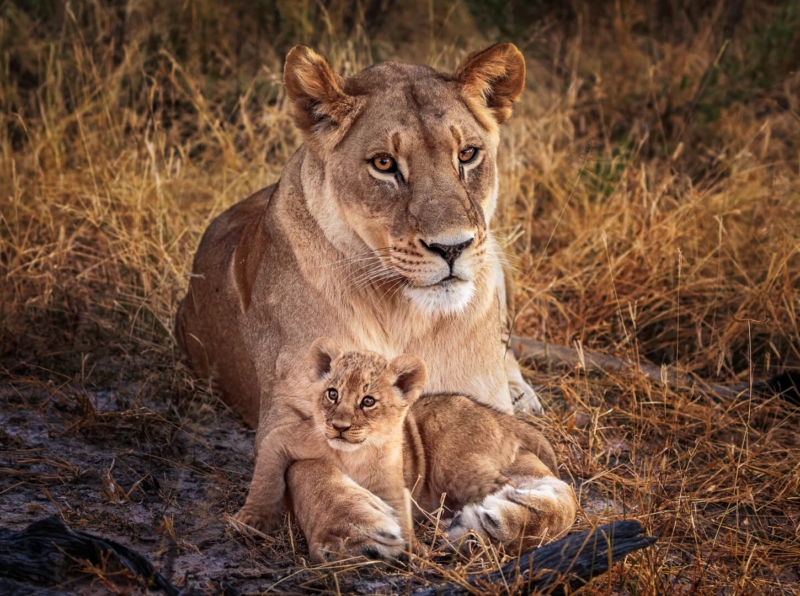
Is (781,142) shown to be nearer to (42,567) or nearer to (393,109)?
(393,109)

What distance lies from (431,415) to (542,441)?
0.43m

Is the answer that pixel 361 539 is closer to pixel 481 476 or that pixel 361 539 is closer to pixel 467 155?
pixel 481 476

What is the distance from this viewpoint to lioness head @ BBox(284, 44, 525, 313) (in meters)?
3.33

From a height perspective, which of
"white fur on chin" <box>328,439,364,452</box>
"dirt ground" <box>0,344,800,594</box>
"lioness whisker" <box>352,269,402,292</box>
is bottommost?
"dirt ground" <box>0,344,800,594</box>

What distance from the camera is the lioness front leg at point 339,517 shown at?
3.04 metres

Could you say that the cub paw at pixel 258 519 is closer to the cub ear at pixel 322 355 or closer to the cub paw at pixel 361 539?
the cub paw at pixel 361 539

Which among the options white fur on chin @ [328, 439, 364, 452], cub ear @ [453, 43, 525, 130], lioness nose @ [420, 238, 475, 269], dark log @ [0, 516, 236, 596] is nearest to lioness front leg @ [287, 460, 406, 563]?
white fur on chin @ [328, 439, 364, 452]

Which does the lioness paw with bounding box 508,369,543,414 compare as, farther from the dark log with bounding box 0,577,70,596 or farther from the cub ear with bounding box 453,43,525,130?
the dark log with bounding box 0,577,70,596

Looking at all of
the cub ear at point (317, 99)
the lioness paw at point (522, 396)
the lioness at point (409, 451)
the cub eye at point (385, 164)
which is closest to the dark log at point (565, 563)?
the lioness at point (409, 451)

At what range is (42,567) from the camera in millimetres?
2822

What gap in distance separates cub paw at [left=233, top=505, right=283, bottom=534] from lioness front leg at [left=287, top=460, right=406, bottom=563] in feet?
0.30

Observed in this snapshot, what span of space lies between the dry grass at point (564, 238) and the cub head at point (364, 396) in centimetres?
39

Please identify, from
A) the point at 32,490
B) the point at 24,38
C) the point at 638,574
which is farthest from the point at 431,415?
the point at 24,38

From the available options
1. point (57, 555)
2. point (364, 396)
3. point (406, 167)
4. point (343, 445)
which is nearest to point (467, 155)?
point (406, 167)
